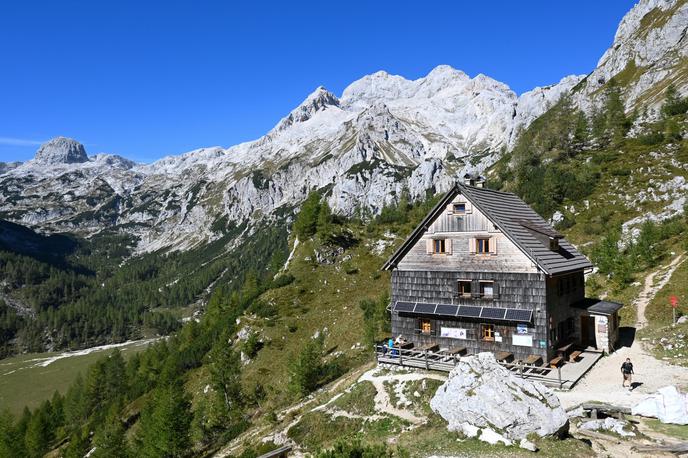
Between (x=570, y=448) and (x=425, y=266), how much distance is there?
18484mm

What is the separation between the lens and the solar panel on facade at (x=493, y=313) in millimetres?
30734

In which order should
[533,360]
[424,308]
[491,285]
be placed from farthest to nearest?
[424,308], [491,285], [533,360]

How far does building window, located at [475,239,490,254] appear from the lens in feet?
106

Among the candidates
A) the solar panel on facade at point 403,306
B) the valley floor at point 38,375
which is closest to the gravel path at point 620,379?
the solar panel on facade at point 403,306

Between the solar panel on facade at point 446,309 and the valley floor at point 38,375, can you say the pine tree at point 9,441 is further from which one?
the solar panel on facade at point 446,309

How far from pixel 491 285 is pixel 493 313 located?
1967 mm

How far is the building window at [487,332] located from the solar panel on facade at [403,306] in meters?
5.23

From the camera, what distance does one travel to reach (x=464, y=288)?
3316 cm

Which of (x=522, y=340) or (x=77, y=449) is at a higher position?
(x=522, y=340)

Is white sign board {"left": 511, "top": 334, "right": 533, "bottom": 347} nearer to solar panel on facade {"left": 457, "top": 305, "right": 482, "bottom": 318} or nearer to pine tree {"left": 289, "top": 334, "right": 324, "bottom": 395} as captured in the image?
solar panel on facade {"left": 457, "top": 305, "right": 482, "bottom": 318}

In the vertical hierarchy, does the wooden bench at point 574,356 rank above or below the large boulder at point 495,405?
below

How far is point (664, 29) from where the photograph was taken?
471ft

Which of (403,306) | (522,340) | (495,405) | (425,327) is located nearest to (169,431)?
(403,306)

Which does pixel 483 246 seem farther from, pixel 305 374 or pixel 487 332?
pixel 305 374
